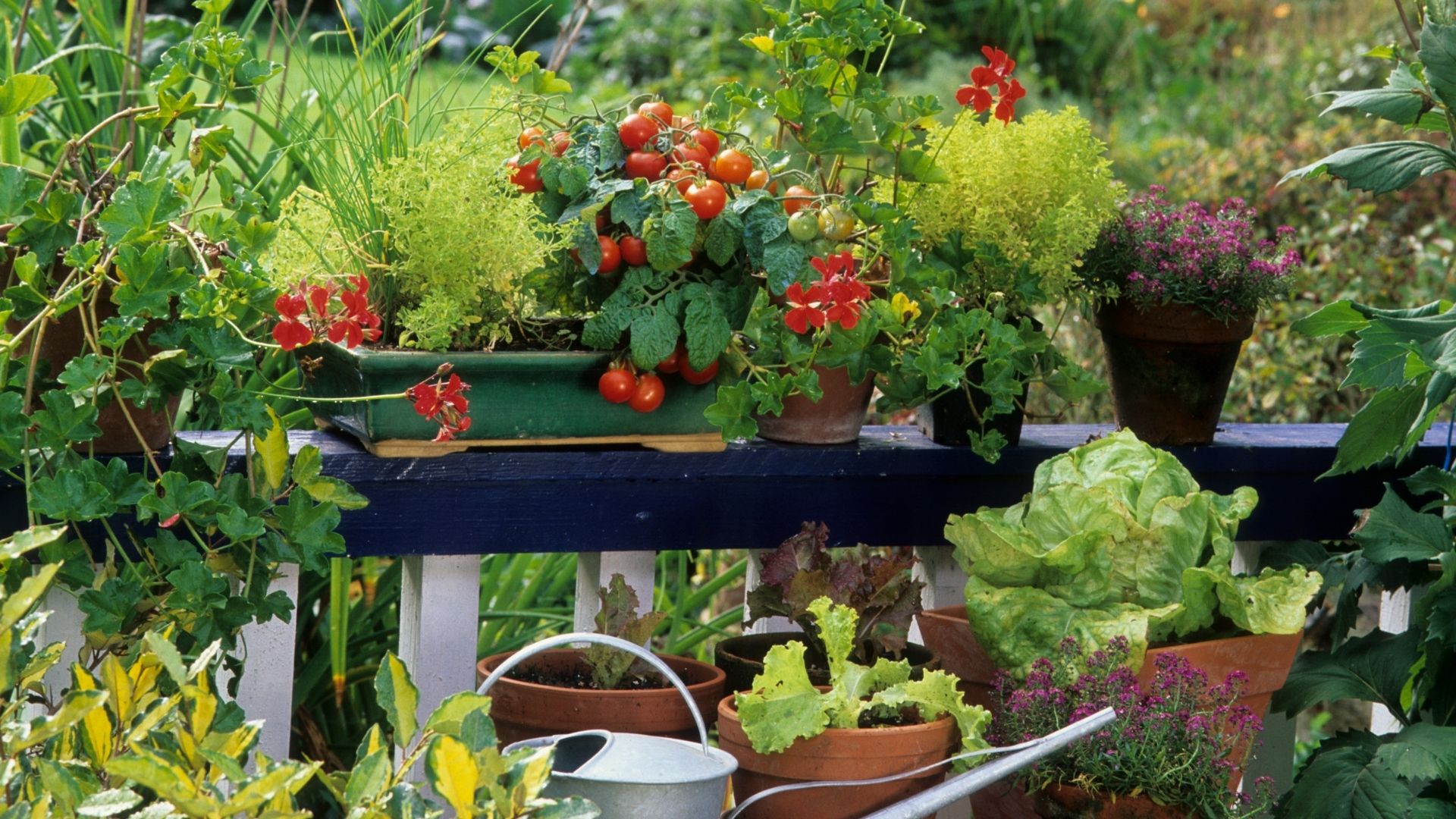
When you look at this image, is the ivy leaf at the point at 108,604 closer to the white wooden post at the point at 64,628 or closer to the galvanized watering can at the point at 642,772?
the white wooden post at the point at 64,628

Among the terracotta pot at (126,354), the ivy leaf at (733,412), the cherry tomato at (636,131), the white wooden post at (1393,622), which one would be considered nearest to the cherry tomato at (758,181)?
the cherry tomato at (636,131)

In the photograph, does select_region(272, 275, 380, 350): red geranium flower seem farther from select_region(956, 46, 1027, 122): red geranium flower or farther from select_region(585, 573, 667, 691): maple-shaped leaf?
select_region(956, 46, 1027, 122): red geranium flower

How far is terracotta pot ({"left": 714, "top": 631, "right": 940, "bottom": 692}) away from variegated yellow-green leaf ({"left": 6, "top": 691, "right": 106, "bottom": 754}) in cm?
66

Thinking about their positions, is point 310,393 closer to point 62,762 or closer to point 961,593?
point 62,762

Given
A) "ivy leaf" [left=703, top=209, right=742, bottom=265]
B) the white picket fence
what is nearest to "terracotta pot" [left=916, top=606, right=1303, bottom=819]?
the white picket fence

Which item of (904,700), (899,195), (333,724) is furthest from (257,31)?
(904,700)

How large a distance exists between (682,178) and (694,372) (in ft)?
0.72

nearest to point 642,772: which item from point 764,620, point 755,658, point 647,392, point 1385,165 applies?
point 755,658

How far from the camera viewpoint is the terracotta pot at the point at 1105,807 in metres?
1.40

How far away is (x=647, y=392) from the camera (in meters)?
1.60

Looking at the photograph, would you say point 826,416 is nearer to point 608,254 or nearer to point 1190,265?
point 608,254

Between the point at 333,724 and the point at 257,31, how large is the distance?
5.30m

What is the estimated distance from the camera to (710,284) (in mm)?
1592

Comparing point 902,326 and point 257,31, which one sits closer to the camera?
point 902,326
